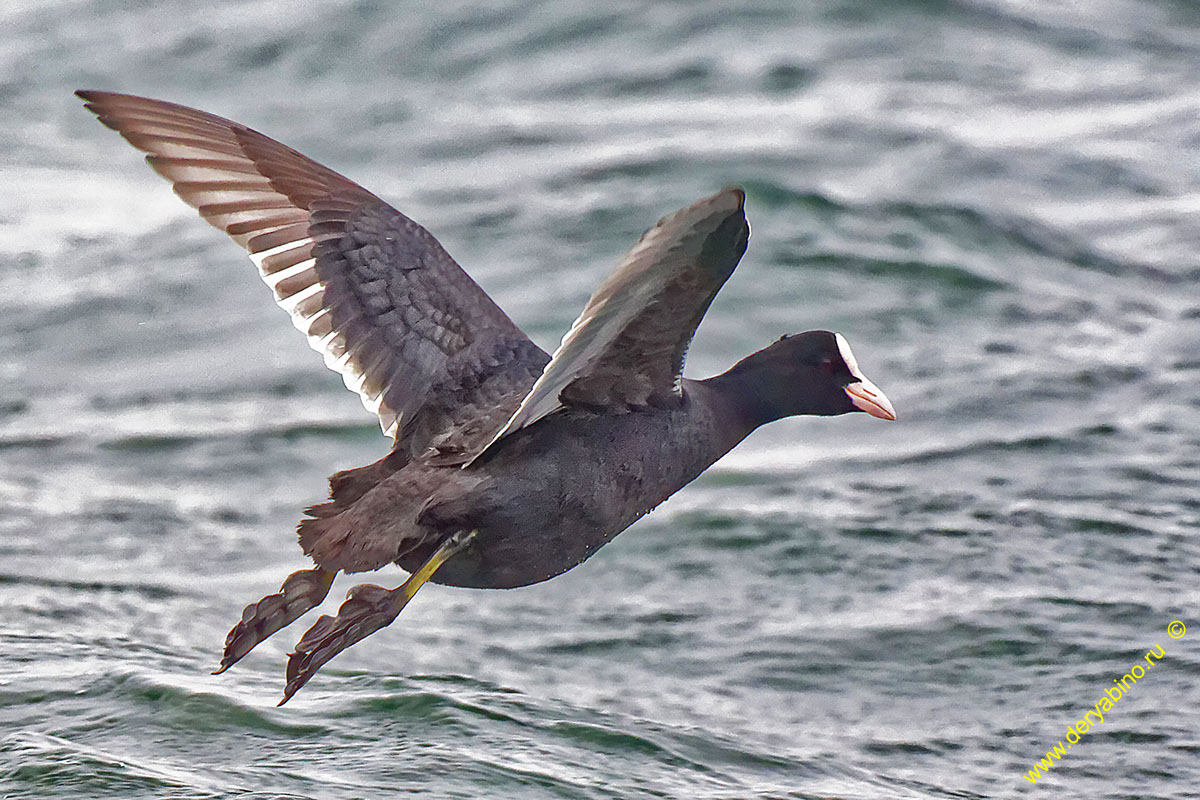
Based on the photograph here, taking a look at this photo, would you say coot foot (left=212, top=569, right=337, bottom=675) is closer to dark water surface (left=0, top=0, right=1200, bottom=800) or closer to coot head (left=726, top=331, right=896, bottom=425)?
dark water surface (left=0, top=0, right=1200, bottom=800)

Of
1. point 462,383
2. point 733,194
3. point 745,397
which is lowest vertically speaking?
point 745,397

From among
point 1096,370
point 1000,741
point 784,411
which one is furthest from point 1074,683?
point 1096,370

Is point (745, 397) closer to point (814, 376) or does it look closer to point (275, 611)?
point (814, 376)

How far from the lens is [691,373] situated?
8.49 m

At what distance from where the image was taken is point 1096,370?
8461mm

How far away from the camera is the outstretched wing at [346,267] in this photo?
16.8 feet

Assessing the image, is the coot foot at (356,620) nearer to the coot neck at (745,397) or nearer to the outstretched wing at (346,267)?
the outstretched wing at (346,267)

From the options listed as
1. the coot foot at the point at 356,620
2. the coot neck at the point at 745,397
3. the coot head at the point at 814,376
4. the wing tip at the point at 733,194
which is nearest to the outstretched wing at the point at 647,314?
the wing tip at the point at 733,194

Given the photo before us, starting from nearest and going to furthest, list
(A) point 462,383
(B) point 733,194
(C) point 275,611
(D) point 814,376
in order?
(B) point 733,194 < (C) point 275,611 < (A) point 462,383 < (D) point 814,376

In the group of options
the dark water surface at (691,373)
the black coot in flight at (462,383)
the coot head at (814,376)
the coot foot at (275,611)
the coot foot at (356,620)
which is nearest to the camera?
the black coot in flight at (462,383)

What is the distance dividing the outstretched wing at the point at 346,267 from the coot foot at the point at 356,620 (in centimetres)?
56

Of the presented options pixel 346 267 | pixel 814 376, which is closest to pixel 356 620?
pixel 346 267

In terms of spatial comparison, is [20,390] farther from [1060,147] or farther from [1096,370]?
[1060,147]

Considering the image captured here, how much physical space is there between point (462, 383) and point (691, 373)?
3505 mm
